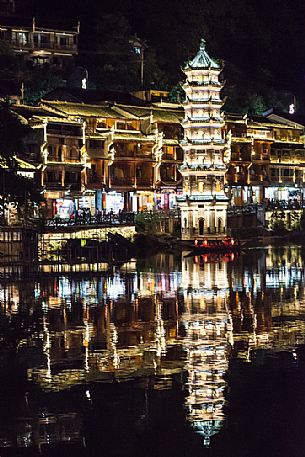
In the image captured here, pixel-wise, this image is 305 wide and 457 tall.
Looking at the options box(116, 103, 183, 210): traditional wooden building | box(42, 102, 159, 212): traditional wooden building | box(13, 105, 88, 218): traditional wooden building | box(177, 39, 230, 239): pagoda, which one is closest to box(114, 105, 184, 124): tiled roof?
box(116, 103, 183, 210): traditional wooden building

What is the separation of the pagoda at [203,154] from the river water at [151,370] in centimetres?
3053

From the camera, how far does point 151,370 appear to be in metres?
27.0


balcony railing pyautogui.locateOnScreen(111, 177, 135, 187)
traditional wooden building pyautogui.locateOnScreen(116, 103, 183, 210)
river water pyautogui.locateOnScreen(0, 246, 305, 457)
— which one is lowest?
river water pyautogui.locateOnScreen(0, 246, 305, 457)

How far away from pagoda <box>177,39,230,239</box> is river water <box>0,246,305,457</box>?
100 ft

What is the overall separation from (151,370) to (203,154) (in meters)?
52.6

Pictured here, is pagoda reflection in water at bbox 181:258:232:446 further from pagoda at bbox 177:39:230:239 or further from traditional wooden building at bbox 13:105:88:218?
traditional wooden building at bbox 13:105:88:218

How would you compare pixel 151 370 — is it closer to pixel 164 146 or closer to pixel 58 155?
pixel 58 155

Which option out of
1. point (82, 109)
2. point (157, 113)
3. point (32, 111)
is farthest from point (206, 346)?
point (157, 113)

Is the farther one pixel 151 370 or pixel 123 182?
pixel 123 182

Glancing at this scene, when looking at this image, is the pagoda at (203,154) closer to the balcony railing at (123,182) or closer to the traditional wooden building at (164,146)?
the balcony railing at (123,182)

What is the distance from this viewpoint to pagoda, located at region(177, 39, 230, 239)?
3056 inches

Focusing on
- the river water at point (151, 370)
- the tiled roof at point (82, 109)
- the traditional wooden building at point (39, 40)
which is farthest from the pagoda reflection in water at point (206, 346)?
the traditional wooden building at point (39, 40)

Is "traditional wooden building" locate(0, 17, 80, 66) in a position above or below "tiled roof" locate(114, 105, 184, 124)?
above

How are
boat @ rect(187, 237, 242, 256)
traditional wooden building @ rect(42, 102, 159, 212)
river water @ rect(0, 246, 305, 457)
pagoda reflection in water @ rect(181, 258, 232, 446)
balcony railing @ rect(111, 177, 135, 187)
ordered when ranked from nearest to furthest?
river water @ rect(0, 246, 305, 457) < pagoda reflection in water @ rect(181, 258, 232, 446) < boat @ rect(187, 237, 242, 256) < traditional wooden building @ rect(42, 102, 159, 212) < balcony railing @ rect(111, 177, 135, 187)
